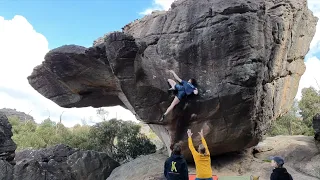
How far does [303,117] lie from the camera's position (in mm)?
25172

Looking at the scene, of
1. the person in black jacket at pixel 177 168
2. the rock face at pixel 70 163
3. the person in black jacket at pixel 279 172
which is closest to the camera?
the person in black jacket at pixel 279 172

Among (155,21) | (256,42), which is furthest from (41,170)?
(256,42)

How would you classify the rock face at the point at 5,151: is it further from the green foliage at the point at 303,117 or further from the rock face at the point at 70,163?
the green foliage at the point at 303,117

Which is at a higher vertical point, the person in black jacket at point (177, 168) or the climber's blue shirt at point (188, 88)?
the climber's blue shirt at point (188, 88)

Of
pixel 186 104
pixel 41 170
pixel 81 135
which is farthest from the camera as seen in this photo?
pixel 81 135

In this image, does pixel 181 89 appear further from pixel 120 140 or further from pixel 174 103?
pixel 120 140

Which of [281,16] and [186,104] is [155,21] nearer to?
[186,104]

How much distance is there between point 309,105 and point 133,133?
13790 millimetres

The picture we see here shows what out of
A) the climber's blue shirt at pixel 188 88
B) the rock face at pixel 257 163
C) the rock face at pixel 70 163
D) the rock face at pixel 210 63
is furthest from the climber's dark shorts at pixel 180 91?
the rock face at pixel 70 163

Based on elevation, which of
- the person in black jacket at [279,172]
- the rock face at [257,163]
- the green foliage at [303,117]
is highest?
the green foliage at [303,117]

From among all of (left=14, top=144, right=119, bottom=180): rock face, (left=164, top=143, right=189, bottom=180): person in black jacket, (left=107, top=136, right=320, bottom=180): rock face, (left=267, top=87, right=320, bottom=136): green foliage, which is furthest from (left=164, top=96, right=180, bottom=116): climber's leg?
(left=267, top=87, right=320, bottom=136): green foliage

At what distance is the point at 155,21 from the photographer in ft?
42.5

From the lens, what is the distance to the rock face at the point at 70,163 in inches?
555

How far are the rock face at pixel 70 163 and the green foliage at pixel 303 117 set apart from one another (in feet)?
42.6
